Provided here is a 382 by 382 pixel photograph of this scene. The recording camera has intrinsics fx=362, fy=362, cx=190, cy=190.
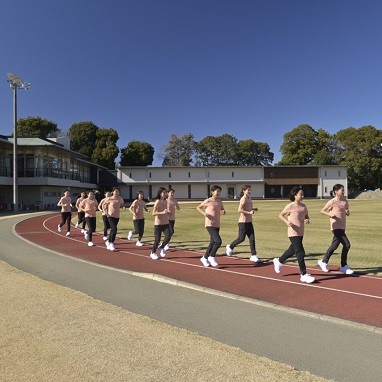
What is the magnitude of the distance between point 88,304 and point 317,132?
81.7 meters

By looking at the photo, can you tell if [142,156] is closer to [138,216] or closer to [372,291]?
[138,216]

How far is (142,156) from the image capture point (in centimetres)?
7175

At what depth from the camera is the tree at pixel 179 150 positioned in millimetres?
84750

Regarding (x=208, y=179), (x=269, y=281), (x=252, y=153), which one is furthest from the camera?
(x=252, y=153)

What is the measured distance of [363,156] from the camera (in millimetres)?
71688

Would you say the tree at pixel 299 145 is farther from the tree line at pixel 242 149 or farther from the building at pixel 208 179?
the building at pixel 208 179

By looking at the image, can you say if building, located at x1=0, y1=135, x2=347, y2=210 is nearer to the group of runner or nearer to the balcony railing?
the balcony railing

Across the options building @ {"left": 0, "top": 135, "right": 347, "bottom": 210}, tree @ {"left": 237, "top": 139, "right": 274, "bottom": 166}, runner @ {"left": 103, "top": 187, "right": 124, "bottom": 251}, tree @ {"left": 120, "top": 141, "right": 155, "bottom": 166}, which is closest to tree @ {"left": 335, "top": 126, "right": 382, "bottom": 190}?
building @ {"left": 0, "top": 135, "right": 347, "bottom": 210}

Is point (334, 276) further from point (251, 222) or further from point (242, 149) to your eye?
point (242, 149)

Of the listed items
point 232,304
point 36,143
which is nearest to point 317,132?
point 36,143

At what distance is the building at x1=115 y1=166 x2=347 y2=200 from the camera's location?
6272 cm

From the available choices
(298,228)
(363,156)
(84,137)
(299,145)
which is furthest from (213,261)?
(299,145)

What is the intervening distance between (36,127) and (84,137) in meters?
9.09

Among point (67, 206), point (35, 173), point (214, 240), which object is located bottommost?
point (214, 240)
